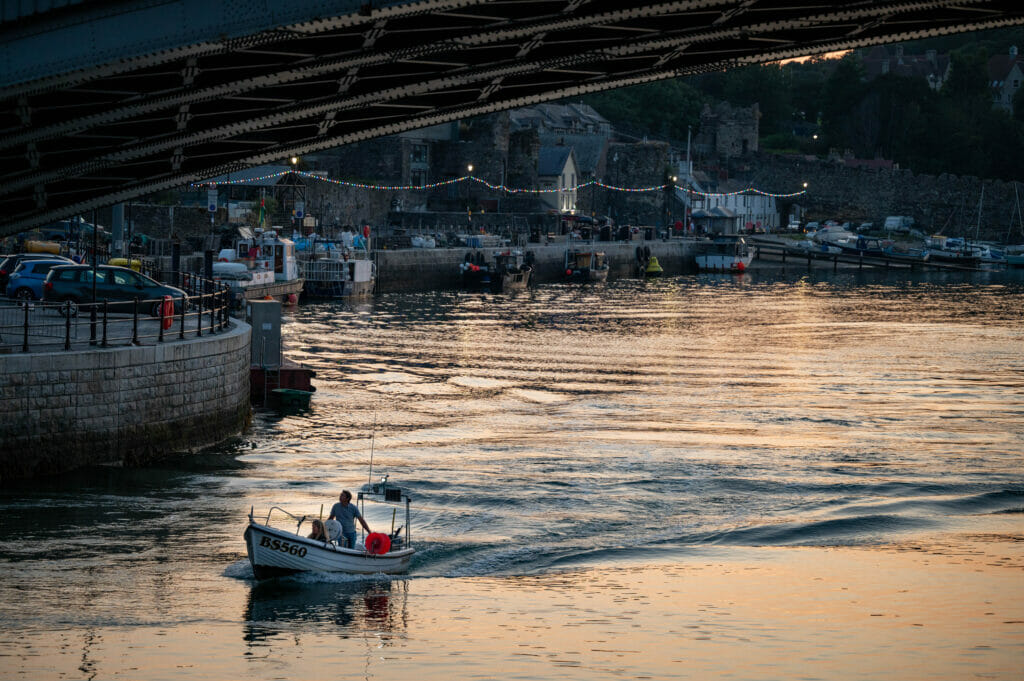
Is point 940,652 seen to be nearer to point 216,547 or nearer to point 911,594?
point 911,594

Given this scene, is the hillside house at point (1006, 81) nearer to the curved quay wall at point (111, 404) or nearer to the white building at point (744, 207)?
the white building at point (744, 207)

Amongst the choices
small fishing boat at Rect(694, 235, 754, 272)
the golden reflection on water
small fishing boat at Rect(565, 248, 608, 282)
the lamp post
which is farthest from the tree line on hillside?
the golden reflection on water

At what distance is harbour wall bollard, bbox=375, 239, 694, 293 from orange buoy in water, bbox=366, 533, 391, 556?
2488 inches

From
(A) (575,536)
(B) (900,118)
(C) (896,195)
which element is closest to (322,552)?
(A) (575,536)

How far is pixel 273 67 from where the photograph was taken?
2480 cm

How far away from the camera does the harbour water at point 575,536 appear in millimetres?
19453

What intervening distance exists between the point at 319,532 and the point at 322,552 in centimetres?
37

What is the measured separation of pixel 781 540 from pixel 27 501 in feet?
45.1

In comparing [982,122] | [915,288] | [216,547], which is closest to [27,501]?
[216,547]

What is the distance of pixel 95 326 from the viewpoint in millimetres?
28484

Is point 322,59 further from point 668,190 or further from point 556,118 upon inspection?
point 556,118

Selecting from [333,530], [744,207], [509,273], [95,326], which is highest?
[744,207]

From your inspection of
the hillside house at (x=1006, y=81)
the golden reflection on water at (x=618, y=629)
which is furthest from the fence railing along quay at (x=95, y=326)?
the hillside house at (x=1006, y=81)

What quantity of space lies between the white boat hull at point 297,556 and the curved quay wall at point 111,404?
6233 mm
